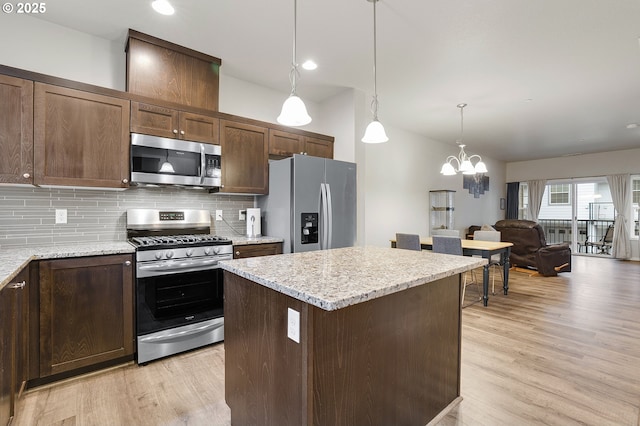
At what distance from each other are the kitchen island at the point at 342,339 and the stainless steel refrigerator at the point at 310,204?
1.30 meters

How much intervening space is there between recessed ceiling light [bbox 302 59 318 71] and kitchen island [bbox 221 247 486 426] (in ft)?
7.32

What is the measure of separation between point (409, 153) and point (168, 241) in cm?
473

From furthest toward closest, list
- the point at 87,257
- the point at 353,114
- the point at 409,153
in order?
the point at 409,153 → the point at 353,114 → the point at 87,257

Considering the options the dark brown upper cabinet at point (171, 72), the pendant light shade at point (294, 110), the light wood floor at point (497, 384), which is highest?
the dark brown upper cabinet at point (171, 72)

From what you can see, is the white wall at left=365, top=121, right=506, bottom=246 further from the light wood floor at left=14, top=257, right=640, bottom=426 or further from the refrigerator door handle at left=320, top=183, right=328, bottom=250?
the light wood floor at left=14, top=257, right=640, bottom=426

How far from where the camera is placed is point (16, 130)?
212cm

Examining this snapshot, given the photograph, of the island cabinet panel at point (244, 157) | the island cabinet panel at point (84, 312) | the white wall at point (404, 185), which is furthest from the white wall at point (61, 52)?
the white wall at point (404, 185)

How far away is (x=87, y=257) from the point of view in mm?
2164

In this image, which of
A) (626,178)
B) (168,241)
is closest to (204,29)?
(168,241)

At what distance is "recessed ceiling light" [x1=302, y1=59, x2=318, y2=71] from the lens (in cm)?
318

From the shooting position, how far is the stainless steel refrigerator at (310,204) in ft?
10.3

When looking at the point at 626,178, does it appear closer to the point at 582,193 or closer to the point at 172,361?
the point at 582,193

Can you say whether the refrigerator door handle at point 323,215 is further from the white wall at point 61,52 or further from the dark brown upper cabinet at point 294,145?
the white wall at point 61,52

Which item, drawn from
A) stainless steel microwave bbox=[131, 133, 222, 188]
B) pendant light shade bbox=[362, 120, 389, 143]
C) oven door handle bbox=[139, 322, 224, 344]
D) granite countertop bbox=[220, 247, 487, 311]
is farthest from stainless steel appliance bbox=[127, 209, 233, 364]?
pendant light shade bbox=[362, 120, 389, 143]
